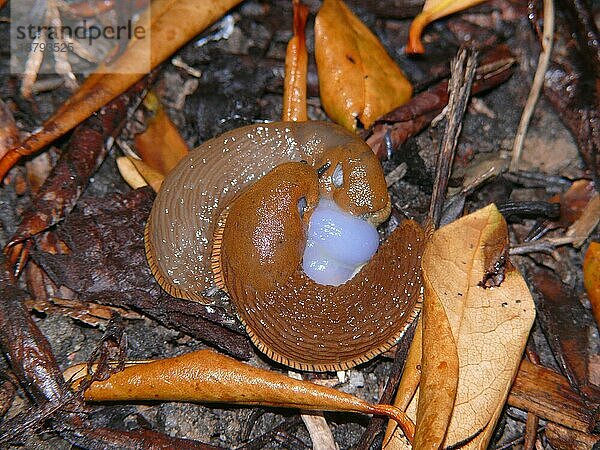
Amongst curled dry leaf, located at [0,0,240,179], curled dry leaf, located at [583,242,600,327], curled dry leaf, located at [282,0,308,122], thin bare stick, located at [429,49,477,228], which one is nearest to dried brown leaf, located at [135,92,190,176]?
curled dry leaf, located at [0,0,240,179]

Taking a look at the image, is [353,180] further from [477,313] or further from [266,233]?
[477,313]

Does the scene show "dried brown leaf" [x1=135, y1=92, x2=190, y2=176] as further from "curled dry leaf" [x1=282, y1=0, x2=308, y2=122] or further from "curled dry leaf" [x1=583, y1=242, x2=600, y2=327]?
"curled dry leaf" [x1=583, y1=242, x2=600, y2=327]

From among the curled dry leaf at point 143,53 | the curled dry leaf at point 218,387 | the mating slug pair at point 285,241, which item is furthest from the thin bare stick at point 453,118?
the curled dry leaf at point 143,53

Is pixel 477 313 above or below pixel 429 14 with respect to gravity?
below

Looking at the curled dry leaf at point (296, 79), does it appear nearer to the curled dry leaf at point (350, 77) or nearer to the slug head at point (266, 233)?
the curled dry leaf at point (350, 77)

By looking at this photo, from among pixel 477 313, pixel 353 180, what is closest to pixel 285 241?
pixel 353 180

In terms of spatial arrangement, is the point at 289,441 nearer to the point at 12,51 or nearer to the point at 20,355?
the point at 20,355
